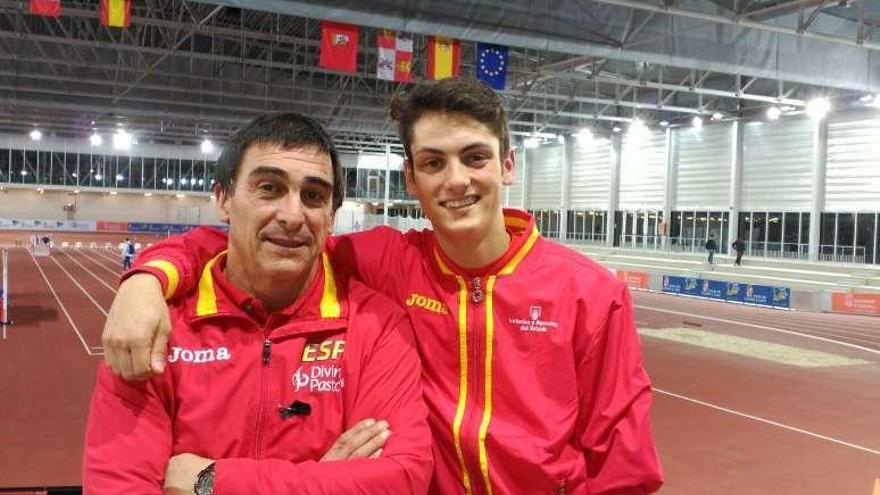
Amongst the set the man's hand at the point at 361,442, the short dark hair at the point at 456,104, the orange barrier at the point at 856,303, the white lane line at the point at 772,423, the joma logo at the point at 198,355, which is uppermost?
the short dark hair at the point at 456,104

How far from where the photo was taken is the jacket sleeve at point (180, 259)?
2.24 meters

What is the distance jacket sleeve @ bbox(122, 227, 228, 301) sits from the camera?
2.24 meters

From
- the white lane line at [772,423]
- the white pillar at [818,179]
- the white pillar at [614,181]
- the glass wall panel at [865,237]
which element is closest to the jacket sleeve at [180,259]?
the white lane line at [772,423]

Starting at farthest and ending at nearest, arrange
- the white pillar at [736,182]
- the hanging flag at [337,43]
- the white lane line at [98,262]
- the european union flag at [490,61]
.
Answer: the white pillar at [736,182] < the white lane line at [98,262] < the european union flag at [490,61] < the hanging flag at [337,43]

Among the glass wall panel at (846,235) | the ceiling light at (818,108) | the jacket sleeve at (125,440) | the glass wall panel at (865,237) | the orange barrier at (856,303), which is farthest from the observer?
the glass wall panel at (846,235)

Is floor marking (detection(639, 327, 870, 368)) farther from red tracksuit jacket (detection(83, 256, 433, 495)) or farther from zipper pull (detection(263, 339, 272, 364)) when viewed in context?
zipper pull (detection(263, 339, 272, 364))

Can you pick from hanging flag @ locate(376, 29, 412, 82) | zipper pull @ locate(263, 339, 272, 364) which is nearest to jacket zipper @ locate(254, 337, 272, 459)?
zipper pull @ locate(263, 339, 272, 364)

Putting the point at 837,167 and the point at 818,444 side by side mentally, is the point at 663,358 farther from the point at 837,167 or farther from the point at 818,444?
the point at 837,167

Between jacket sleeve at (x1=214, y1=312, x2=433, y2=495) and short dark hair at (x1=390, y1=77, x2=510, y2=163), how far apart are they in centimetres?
68

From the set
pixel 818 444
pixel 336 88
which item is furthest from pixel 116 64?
pixel 818 444

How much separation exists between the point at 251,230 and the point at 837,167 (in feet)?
113

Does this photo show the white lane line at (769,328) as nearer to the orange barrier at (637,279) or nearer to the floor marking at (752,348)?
the floor marking at (752,348)

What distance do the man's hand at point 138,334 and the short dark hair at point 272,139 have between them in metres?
0.43

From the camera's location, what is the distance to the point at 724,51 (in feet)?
65.1
